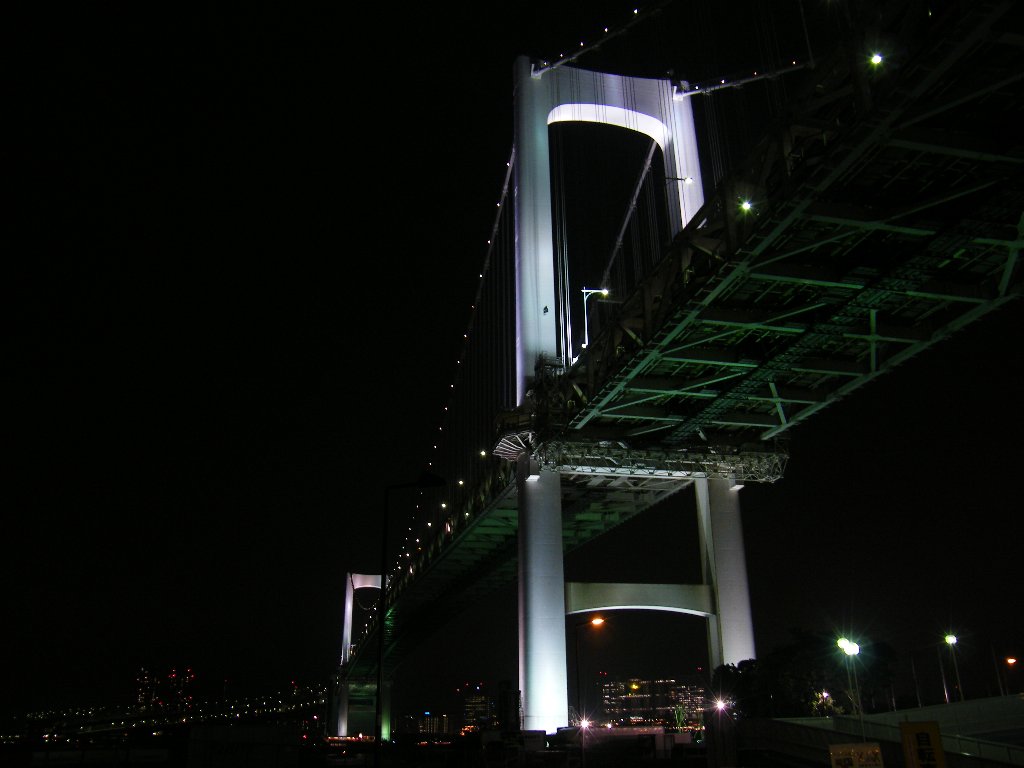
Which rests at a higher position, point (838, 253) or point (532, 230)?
point (532, 230)

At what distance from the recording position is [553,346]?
31188 millimetres

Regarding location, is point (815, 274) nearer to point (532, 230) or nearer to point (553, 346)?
point (553, 346)

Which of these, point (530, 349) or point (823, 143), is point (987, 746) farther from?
point (530, 349)

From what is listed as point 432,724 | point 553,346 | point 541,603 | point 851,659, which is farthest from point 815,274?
point 432,724

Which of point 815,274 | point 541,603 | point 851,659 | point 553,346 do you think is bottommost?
point 851,659

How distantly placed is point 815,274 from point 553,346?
13955 millimetres

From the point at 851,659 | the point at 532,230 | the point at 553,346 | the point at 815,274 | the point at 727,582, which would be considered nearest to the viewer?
the point at 815,274

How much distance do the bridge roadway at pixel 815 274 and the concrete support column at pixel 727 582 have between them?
3.96 ft

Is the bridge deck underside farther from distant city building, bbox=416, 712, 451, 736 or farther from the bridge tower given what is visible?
distant city building, bbox=416, 712, 451, 736

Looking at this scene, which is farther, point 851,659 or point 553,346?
point 553,346

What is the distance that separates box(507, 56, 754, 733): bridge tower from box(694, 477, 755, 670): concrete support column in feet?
0.11

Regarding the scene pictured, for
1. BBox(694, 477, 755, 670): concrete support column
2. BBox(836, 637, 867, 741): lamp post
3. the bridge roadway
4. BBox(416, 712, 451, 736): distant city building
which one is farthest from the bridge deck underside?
BBox(416, 712, 451, 736): distant city building

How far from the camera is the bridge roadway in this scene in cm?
1313

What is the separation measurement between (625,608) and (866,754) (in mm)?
19767
